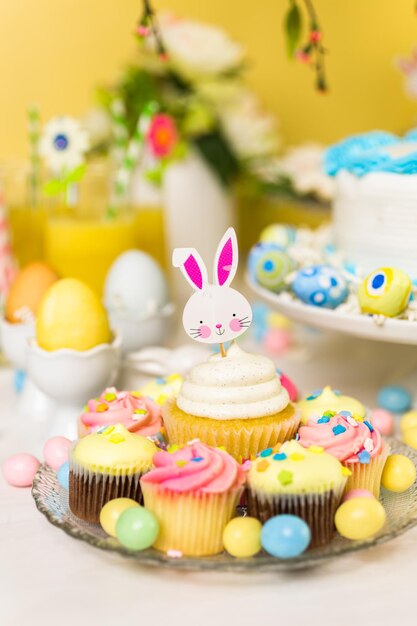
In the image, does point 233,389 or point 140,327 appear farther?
point 140,327

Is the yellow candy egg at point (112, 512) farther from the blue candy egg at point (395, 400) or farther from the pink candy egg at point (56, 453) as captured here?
the blue candy egg at point (395, 400)

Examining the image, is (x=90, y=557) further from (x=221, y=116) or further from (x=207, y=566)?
(x=221, y=116)

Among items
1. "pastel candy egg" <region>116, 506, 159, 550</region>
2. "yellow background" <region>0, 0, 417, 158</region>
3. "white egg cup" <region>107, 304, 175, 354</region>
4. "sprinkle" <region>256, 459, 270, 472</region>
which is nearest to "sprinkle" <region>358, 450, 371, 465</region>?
"sprinkle" <region>256, 459, 270, 472</region>

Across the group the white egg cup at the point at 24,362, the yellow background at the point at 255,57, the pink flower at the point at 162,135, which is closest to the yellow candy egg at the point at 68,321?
the white egg cup at the point at 24,362

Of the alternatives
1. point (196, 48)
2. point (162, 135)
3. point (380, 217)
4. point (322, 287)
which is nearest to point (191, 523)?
point (322, 287)

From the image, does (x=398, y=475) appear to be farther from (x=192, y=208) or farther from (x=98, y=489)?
(x=192, y=208)

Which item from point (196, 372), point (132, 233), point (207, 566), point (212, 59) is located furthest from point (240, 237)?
point (207, 566)
